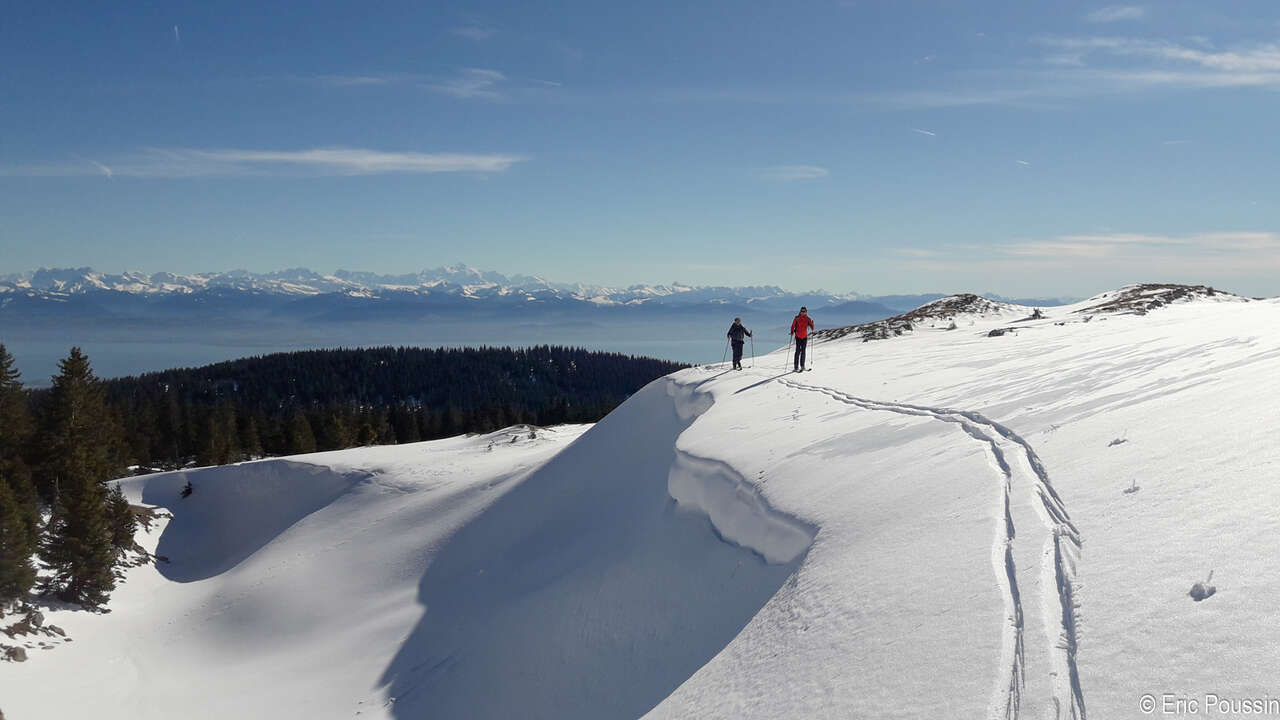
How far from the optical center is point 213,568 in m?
35.8

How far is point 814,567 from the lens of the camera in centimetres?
802

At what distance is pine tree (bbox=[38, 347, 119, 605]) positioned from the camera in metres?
26.8

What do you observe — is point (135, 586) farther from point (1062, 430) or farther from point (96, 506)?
point (1062, 430)

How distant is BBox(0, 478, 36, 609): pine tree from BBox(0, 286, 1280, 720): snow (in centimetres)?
288

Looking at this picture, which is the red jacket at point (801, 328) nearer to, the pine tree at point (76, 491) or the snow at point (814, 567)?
the snow at point (814, 567)

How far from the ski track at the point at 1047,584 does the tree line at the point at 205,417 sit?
103ft

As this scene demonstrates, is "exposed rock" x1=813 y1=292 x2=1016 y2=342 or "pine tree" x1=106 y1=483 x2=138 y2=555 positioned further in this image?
"exposed rock" x1=813 y1=292 x2=1016 y2=342

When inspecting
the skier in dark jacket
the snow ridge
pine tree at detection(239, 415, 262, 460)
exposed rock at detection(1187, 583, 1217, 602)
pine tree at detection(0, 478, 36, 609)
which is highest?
the skier in dark jacket

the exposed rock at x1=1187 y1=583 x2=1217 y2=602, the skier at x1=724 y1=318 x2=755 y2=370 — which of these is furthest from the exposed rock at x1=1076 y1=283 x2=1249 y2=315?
the exposed rock at x1=1187 y1=583 x2=1217 y2=602

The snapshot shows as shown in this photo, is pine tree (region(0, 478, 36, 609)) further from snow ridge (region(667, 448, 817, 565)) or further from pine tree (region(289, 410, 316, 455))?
pine tree (region(289, 410, 316, 455))

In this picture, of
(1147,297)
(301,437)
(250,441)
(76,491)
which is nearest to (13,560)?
(76,491)

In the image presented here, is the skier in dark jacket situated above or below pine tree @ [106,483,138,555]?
above

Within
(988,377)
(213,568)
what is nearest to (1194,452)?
(988,377)

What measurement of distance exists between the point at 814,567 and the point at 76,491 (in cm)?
3464
